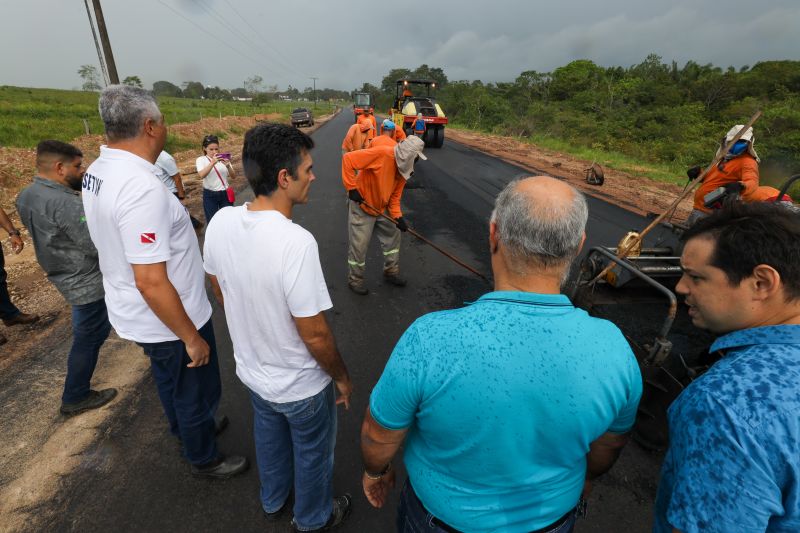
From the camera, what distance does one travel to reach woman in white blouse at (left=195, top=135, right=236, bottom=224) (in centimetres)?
487

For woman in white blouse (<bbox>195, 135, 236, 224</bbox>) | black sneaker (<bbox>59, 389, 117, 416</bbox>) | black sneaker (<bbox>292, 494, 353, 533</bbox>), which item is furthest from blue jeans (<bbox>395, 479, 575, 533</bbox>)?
woman in white blouse (<bbox>195, 135, 236, 224</bbox>)

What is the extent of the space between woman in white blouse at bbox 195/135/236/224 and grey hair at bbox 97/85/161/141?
3.41 m

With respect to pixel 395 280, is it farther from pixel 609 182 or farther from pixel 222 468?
pixel 609 182

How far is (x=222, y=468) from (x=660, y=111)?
1010 inches

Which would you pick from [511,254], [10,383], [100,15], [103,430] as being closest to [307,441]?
[511,254]

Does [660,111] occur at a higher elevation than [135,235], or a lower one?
higher

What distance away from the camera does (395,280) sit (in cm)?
440

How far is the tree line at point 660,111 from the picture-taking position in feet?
53.1

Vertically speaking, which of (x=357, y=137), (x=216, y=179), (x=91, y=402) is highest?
(x=357, y=137)

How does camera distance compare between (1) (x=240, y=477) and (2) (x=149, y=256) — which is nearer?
(2) (x=149, y=256)

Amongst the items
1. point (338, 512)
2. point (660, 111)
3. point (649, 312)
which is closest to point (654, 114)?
point (660, 111)

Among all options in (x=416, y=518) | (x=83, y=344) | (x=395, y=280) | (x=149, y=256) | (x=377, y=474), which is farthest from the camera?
(x=395, y=280)

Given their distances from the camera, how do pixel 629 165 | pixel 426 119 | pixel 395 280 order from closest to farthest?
1. pixel 395 280
2. pixel 629 165
3. pixel 426 119

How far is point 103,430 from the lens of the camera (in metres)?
2.33
